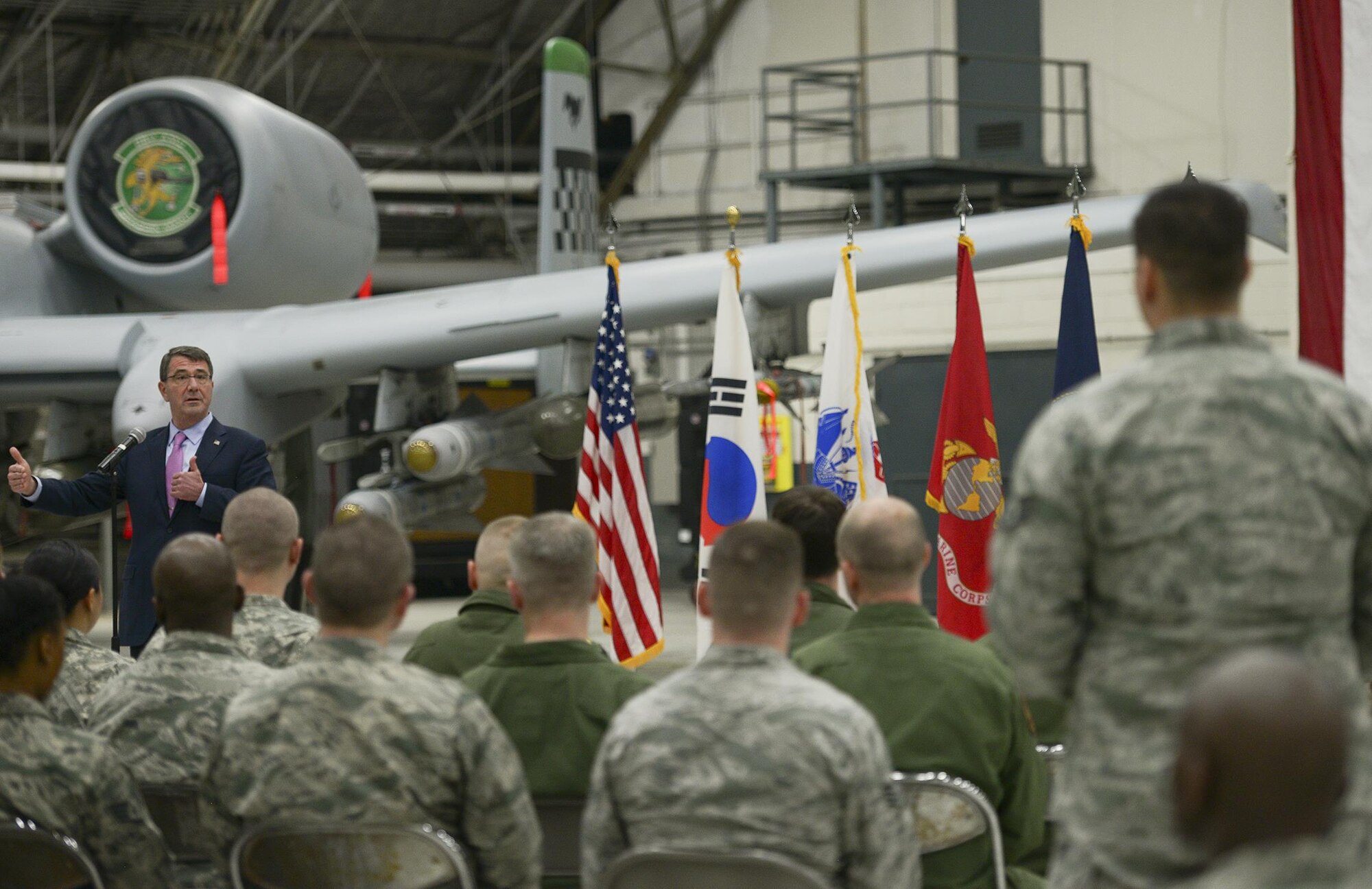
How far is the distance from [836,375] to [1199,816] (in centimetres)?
482

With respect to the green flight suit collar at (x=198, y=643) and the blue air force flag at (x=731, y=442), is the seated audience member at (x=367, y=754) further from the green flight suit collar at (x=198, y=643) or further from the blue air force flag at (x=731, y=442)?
the blue air force flag at (x=731, y=442)

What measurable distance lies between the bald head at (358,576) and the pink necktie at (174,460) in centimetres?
324

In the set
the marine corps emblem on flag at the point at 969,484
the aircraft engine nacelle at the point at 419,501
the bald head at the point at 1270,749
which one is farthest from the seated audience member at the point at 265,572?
the aircraft engine nacelle at the point at 419,501

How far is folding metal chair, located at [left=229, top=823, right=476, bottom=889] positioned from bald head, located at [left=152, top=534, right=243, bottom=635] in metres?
0.83

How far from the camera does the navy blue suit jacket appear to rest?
5.80 m

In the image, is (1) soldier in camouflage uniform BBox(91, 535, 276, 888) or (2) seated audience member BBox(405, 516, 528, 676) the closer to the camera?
(1) soldier in camouflage uniform BBox(91, 535, 276, 888)

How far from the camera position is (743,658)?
8.61 feet

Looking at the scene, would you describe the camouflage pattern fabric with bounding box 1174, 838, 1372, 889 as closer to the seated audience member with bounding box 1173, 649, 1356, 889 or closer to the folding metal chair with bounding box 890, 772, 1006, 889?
the seated audience member with bounding box 1173, 649, 1356, 889

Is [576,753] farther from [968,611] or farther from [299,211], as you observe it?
[299,211]

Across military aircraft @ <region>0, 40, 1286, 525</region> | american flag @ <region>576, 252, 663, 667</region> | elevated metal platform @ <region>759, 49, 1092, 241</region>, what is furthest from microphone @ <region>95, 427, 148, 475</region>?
elevated metal platform @ <region>759, 49, 1092, 241</region>

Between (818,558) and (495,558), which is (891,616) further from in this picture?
(495,558)

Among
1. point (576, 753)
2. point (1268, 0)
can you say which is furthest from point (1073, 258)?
point (1268, 0)

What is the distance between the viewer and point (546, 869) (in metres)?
3.11

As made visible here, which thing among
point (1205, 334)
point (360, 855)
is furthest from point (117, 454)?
point (1205, 334)
